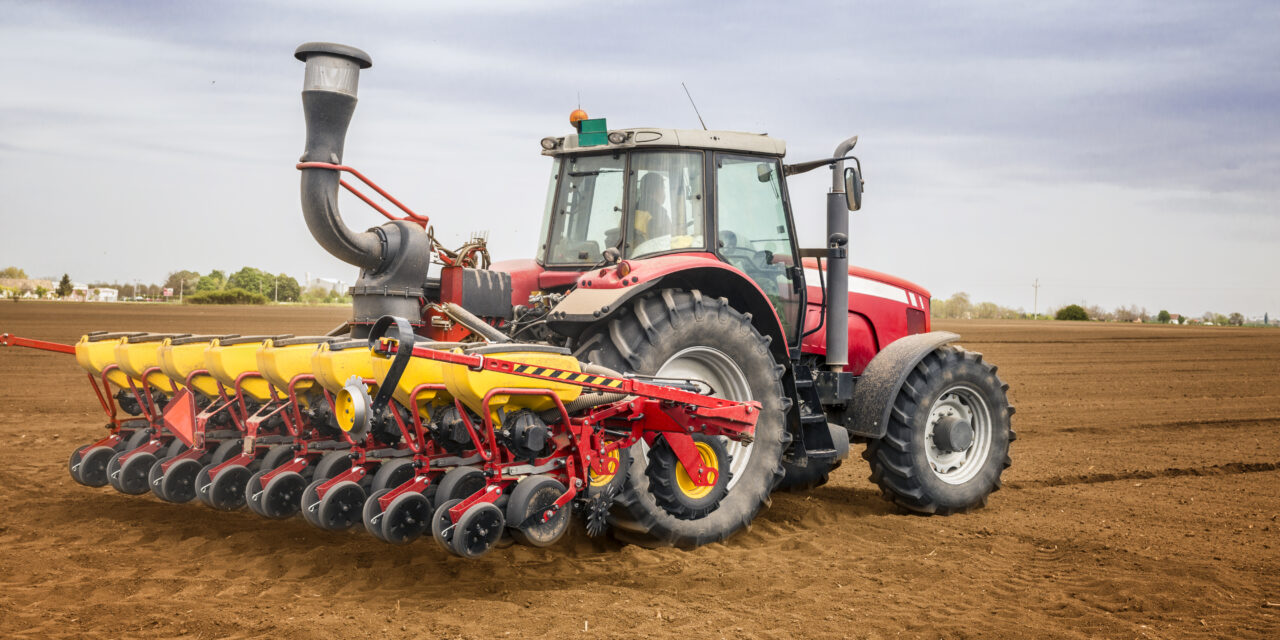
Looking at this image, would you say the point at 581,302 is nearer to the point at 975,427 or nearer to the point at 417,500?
the point at 417,500

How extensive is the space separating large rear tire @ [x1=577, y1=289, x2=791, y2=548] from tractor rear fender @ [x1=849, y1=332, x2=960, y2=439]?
104 cm

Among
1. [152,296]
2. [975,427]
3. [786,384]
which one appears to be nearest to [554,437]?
[786,384]

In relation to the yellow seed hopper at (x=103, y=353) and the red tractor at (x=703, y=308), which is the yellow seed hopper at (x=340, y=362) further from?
the yellow seed hopper at (x=103, y=353)

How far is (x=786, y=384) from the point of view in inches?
269

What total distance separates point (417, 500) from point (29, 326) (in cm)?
2657

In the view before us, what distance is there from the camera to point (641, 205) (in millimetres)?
6641

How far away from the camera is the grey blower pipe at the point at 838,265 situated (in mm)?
7195

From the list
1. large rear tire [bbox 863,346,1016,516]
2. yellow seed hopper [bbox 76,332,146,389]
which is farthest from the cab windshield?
yellow seed hopper [bbox 76,332,146,389]

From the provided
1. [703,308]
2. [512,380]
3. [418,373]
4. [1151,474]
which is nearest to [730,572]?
[703,308]

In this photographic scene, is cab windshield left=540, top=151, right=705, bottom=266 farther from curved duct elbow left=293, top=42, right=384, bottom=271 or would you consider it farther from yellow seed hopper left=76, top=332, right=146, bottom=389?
yellow seed hopper left=76, top=332, right=146, bottom=389

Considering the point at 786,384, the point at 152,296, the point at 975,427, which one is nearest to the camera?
the point at 786,384

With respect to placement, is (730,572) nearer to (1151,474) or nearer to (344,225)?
(344,225)

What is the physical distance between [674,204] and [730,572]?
230 centimetres

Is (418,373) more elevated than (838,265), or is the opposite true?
(838,265)
